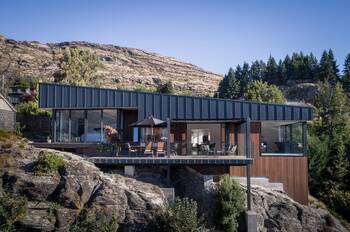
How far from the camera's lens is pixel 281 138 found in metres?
24.2

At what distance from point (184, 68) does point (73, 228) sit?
115314mm

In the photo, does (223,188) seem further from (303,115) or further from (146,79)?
(146,79)

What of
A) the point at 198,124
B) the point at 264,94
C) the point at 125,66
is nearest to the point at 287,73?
the point at 264,94

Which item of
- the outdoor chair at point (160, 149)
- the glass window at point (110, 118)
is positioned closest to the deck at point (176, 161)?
the outdoor chair at point (160, 149)

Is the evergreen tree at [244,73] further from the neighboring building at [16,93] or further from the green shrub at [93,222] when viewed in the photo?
the green shrub at [93,222]

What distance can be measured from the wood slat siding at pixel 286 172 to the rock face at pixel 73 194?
699 centimetres

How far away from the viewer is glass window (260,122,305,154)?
74.0 feet

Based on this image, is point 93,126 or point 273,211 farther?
point 93,126

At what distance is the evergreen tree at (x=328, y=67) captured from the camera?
248 ft

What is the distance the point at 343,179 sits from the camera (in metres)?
26.6

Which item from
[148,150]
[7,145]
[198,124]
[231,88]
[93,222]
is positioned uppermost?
[231,88]

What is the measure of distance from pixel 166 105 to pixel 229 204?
25.0 ft

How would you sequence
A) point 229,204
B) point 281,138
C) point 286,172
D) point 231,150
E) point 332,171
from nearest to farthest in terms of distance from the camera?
1. point 229,204
2. point 231,150
3. point 286,172
4. point 281,138
5. point 332,171

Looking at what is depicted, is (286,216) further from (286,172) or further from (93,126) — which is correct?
(93,126)
